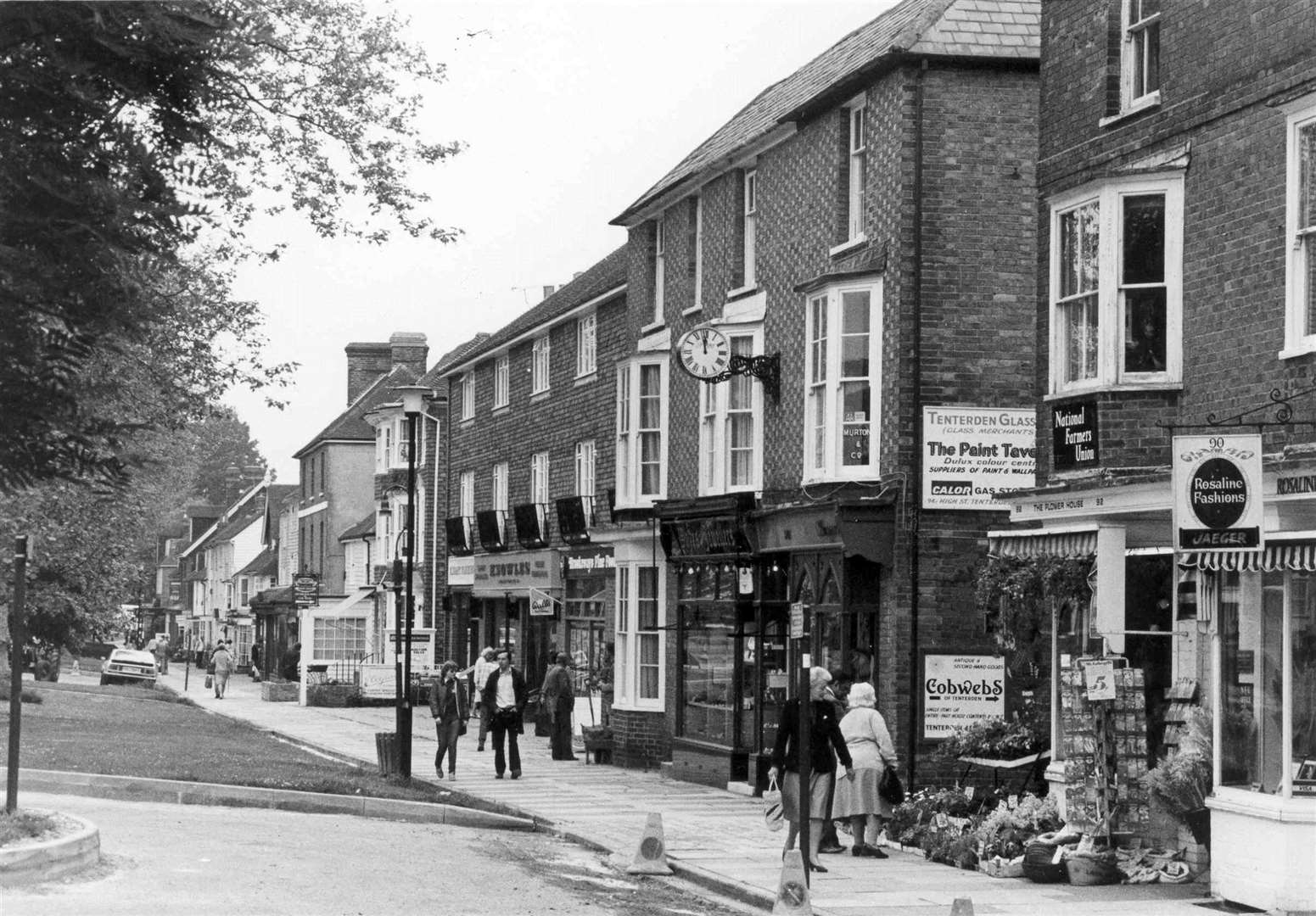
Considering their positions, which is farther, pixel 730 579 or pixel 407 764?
pixel 730 579

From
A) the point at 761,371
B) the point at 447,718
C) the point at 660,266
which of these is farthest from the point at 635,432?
the point at 447,718

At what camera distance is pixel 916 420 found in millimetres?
21625

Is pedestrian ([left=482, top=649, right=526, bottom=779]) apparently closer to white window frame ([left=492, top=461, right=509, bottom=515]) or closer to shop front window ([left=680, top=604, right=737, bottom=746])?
shop front window ([left=680, top=604, right=737, bottom=746])

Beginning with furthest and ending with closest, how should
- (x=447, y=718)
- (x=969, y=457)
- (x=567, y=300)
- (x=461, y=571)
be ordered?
(x=461, y=571) → (x=567, y=300) → (x=447, y=718) → (x=969, y=457)

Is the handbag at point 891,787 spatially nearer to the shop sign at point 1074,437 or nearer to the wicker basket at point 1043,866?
the wicker basket at point 1043,866

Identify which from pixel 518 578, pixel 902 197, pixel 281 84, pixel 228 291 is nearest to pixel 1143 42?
pixel 902 197

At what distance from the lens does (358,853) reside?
16328 millimetres

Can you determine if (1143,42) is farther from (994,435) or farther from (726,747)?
(726,747)

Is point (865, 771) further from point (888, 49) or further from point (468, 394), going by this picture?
point (468, 394)

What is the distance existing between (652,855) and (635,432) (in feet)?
44.8

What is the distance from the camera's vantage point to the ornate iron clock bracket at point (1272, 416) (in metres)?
14.4

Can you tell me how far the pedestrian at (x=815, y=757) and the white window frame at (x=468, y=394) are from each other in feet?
97.8

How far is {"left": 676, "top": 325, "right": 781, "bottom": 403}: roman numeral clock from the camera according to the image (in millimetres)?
25359

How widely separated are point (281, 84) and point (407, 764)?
8831mm
